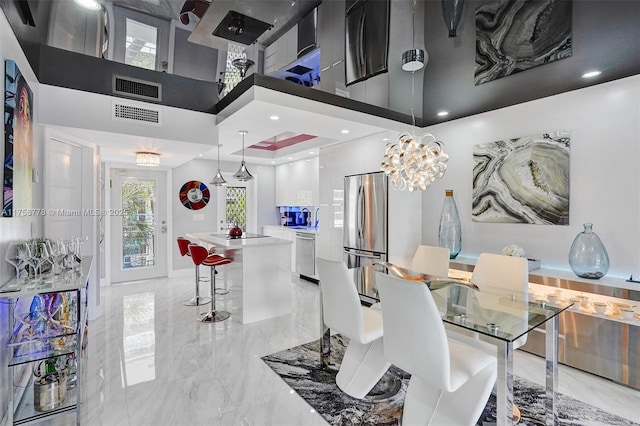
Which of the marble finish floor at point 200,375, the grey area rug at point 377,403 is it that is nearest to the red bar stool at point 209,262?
the marble finish floor at point 200,375

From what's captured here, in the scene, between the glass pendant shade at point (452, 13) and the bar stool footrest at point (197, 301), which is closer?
the glass pendant shade at point (452, 13)

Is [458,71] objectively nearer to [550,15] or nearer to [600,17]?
[550,15]

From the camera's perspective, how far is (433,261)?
3.39 meters

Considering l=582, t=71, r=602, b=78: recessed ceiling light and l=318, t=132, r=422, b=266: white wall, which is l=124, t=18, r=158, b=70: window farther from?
l=582, t=71, r=602, b=78: recessed ceiling light

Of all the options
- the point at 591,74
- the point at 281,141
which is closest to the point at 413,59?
the point at 591,74

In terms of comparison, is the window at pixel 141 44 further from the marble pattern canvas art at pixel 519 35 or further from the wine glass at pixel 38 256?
the marble pattern canvas art at pixel 519 35

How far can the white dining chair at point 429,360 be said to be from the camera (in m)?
1.72

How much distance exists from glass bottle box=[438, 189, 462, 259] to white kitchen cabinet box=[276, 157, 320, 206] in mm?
2492

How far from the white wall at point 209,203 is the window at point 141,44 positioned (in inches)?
86.2

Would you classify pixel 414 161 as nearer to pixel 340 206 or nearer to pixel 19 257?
pixel 340 206

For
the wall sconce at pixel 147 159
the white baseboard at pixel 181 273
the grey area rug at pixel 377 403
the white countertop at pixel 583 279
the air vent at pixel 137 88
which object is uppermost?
the air vent at pixel 137 88

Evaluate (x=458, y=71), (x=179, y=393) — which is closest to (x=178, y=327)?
(x=179, y=393)

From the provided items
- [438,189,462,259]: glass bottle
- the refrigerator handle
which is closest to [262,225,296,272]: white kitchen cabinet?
the refrigerator handle

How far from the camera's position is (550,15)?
3229mm
